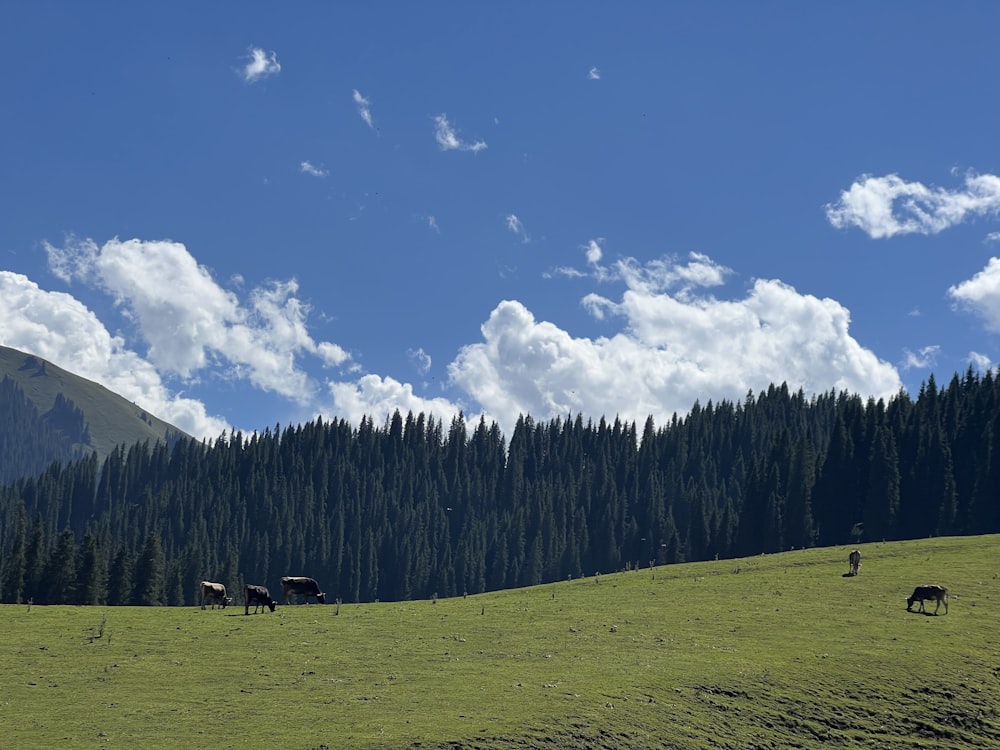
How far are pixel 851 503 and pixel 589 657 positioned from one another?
95.6 metres

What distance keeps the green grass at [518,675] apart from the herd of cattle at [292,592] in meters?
1.22

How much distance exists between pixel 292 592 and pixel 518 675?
87.2ft

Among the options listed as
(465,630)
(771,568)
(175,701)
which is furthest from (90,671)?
(771,568)

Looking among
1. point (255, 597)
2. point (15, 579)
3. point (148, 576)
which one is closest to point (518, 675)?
point (255, 597)

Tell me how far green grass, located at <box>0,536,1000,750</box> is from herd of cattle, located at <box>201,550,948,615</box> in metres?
1.22

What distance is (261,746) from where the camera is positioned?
98.2 ft

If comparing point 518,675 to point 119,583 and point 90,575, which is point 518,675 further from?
point 119,583

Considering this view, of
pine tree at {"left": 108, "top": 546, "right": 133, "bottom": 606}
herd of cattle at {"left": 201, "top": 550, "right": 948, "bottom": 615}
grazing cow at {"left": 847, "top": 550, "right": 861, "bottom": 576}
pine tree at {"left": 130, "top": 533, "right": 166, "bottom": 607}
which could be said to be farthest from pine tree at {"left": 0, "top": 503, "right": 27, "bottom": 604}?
grazing cow at {"left": 847, "top": 550, "right": 861, "bottom": 576}

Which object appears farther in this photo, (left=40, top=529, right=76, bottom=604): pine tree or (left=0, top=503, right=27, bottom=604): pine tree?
(left=0, top=503, right=27, bottom=604): pine tree

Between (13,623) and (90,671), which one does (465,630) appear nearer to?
(90,671)

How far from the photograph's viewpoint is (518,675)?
39188 mm

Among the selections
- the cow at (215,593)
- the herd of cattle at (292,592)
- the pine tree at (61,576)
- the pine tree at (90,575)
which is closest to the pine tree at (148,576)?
the pine tree at (90,575)

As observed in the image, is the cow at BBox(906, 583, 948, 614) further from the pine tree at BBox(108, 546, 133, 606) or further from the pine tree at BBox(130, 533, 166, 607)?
the pine tree at BBox(108, 546, 133, 606)

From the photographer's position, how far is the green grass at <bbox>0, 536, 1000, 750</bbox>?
32.4m
